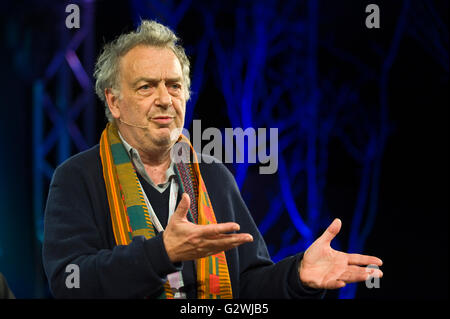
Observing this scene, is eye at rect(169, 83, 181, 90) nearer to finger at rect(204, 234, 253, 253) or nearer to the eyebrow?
the eyebrow

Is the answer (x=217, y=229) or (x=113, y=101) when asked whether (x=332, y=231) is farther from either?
(x=113, y=101)

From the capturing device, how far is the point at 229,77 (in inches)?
148

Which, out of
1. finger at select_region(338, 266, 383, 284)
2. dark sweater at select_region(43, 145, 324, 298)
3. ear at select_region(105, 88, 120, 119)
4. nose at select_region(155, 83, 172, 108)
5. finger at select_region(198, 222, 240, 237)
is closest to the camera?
finger at select_region(198, 222, 240, 237)

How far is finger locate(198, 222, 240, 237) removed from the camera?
1.21m

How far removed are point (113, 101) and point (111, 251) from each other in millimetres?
538

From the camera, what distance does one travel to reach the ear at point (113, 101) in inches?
67.1

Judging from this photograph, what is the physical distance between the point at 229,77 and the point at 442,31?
1554 mm

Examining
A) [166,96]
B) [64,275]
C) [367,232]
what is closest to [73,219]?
[64,275]

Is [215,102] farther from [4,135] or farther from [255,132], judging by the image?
[4,135]
